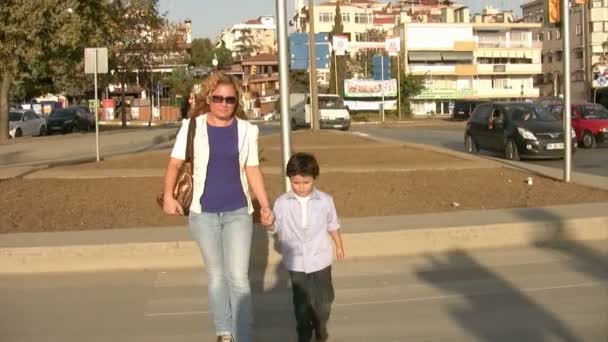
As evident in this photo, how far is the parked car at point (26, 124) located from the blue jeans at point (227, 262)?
128ft

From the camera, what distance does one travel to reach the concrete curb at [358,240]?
30.9ft

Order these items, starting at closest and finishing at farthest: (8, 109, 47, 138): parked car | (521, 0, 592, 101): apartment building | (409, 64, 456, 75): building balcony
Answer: (8, 109, 47, 138): parked car, (409, 64, 456, 75): building balcony, (521, 0, 592, 101): apartment building

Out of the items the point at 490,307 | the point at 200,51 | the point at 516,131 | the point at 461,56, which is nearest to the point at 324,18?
the point at 200,51

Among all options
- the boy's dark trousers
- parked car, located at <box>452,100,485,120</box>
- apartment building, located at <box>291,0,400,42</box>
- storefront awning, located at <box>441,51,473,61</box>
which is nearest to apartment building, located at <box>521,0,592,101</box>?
storefront awning, located at <box>441,51,473,61</box>

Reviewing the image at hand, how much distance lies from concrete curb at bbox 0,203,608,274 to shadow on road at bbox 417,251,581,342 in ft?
2.13

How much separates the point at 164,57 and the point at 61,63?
28415 mm

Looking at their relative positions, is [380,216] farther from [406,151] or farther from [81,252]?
[406,151]

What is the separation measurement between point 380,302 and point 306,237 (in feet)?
6.64

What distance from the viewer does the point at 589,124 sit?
28.3m

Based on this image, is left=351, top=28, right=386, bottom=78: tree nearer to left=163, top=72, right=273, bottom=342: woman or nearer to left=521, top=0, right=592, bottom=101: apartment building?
left=521, top=0, right=592, bottom=101: apartment building

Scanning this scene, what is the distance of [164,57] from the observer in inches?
2552

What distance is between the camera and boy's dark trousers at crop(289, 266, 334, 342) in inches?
238

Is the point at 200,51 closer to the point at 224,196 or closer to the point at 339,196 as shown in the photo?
the point at 339,196

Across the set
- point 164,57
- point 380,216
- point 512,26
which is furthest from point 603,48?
point 380,216
